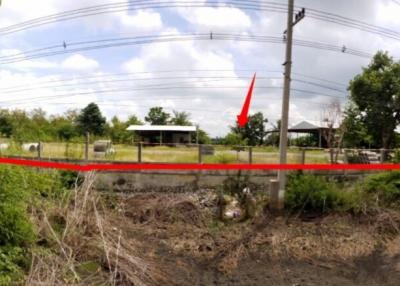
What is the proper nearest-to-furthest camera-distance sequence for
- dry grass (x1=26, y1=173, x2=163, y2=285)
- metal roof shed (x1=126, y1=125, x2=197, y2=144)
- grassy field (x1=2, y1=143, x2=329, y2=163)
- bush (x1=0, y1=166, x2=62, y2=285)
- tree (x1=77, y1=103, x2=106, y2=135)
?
bush (x1=0, y1=166, x2=62, y2=285)
dry grass (x1=26, y1=173, x2=163, y2=285)
grassy field (x1=2, y1=143, x2=329, y2=163)
metal roof shed (x1=126, y1=125, x2=197, y2=144)
tree (x1=77, y1=103, x2=106, y2=135)

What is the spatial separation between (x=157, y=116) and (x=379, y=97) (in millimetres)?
30587

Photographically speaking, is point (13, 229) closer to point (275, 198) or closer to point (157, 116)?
point (275, 198)

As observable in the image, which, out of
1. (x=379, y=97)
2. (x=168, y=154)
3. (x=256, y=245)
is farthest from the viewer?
(x=379, y=97)

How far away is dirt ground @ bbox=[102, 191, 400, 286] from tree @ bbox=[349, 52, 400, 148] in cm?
1502

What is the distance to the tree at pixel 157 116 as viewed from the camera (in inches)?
1857

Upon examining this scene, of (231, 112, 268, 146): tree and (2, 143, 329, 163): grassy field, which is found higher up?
(231, 112, 268, 146): tree

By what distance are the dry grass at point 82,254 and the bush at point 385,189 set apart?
17.4ft

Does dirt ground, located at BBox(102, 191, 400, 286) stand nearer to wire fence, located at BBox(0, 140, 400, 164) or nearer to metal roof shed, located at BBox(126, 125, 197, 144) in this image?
wire fence, located at BBox(0, 140, 400, 164)

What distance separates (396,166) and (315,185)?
1798 mm

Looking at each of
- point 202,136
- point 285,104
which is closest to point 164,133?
point 202,136

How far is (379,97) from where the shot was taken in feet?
67.9

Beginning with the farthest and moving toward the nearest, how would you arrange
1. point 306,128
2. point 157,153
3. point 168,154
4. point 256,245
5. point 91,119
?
point 91,119 → point 306,128 → point 168,154 → point 157,153 → point 256,245

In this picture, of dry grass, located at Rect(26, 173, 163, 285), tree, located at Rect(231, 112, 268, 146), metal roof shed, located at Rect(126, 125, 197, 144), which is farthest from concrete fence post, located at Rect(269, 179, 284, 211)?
tree, located at Rect(231, 112, 268, 146)

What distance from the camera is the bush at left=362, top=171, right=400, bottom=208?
7.91m
